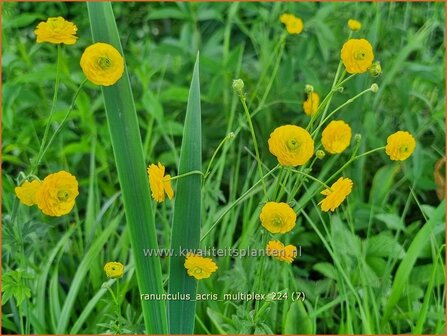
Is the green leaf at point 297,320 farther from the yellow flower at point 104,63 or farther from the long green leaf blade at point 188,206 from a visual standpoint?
the yellow flower at point 104,63

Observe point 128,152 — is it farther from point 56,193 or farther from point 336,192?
point 336,192

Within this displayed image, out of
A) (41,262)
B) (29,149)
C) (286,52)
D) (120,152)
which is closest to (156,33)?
(286,52)

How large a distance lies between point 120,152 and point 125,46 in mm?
592

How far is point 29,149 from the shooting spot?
128cm

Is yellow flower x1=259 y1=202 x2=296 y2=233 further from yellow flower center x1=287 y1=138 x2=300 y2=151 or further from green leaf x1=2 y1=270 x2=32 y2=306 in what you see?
green leaf x1=2 y1=270 x2=32 y2=306

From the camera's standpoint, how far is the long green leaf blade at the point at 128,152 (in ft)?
3.17

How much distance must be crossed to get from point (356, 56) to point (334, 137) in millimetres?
109

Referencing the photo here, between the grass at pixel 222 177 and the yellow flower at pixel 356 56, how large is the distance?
0.11 meters

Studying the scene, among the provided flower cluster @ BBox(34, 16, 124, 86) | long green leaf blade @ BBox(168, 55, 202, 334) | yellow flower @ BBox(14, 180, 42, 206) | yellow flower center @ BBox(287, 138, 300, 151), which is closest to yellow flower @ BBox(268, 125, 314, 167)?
yellow flower center @ BBox(287, 138, 300, 151)

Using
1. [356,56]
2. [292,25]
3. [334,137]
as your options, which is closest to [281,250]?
[334,137]

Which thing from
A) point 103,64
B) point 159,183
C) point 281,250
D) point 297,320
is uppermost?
point 103,64

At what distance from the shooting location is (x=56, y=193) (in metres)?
0.97

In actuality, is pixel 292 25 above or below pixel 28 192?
above

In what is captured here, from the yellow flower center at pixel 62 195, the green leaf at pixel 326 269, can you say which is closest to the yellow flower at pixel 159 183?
the yellow flower center at pixel 62 195
